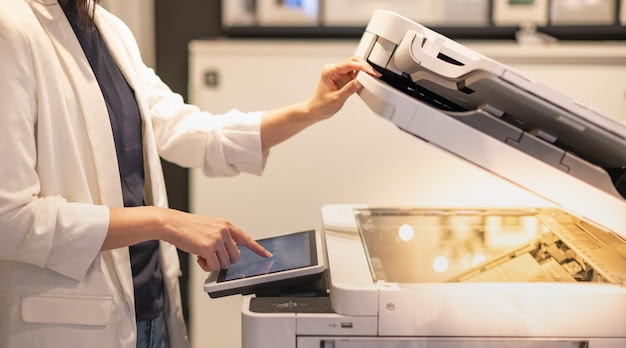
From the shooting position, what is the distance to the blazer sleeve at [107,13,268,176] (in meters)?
1.47

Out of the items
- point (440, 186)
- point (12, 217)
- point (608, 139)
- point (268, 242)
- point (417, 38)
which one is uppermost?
point (417, 38)

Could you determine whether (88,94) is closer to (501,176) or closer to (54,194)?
(54,194)

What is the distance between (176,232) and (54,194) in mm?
181

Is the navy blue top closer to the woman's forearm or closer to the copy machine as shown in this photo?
the woman's forearm

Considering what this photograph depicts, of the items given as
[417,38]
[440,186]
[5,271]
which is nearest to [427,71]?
[417,38]

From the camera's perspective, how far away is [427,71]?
110 centimetres

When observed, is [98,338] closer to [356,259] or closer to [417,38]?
[356,259]

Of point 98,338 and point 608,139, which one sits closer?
point 608,139

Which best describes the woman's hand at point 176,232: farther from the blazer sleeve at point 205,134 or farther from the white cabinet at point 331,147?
the white cabinet at point 331,147

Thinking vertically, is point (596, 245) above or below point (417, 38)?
below

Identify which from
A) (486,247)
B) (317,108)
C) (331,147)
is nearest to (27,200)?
(317,108)

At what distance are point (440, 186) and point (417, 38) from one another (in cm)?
115

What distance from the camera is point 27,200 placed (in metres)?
1.07

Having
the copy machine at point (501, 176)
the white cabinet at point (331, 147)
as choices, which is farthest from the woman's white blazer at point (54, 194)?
the white cabinet at point (331, 147)
